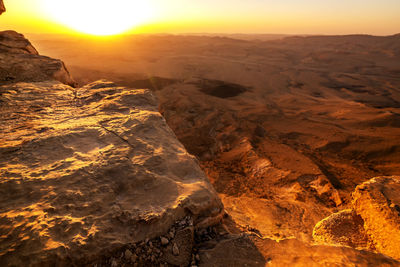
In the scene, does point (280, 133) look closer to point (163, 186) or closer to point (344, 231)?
point (344, 231)

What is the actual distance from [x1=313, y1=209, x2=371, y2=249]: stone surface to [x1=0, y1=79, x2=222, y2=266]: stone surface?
188 centimetres

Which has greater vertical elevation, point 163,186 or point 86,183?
point 86,183

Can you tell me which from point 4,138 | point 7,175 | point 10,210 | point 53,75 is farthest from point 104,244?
point 53,75

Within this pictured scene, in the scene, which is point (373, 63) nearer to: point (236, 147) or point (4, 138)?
point (236, 147)

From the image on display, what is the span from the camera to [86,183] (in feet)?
7.32

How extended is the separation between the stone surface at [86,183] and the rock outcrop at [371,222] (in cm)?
197

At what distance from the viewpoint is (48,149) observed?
8.38 ft

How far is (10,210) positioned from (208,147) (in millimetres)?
6488

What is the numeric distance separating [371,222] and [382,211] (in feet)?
0.77

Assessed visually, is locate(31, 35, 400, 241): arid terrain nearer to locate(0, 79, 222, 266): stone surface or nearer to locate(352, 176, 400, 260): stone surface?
locate(352, 176, 400, 260): stone surface

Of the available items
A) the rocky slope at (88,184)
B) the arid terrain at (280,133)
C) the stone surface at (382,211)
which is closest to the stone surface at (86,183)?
the rocky slope at (88,184)

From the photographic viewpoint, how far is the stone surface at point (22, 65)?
4.79 metres

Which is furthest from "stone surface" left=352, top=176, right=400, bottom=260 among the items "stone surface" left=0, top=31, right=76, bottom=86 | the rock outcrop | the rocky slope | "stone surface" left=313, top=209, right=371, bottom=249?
"stone surface" left=0, top=31, right=76, bottom=86

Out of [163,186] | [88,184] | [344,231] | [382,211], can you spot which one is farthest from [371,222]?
[88,184]
